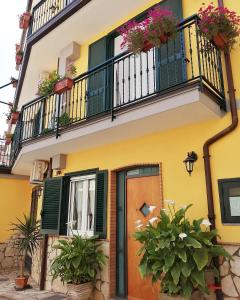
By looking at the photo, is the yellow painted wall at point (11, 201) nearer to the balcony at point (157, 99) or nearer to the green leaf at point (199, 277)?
the balcony at point (157, 99)

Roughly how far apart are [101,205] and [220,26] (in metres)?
4.63

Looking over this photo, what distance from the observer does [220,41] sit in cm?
490

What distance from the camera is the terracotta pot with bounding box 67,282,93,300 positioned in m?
5.85

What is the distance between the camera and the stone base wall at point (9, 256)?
1128cm

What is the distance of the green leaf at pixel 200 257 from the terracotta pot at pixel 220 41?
3.61 metres

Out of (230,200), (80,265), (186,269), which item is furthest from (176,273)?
(80,265)

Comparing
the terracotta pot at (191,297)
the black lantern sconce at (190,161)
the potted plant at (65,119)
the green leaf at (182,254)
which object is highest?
the potted plant at (65,119)

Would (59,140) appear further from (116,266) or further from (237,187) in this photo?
(237,187)

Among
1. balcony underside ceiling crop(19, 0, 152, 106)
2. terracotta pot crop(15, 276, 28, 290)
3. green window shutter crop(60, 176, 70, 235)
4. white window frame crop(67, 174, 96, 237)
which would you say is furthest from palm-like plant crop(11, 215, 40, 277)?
balcony underside ceiling crop(19, 0, 152, 106)

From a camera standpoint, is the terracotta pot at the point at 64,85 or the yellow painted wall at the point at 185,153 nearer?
the yellow painted wall at the point at 185,153

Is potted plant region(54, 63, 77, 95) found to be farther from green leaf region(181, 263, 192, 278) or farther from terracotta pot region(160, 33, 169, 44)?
green leaf region(181, 263, 192, 278)

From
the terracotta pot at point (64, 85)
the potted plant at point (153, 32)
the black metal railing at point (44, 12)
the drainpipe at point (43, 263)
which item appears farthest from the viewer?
the black metal railing at point (44, 12)

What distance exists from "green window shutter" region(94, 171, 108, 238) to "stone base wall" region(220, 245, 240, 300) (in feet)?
9.50

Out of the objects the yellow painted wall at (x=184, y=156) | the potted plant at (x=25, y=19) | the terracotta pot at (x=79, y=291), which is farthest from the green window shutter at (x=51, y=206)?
the potted plant at (x=25, y=19)
